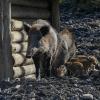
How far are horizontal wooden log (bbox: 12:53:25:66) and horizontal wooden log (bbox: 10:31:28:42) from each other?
0.32 meters

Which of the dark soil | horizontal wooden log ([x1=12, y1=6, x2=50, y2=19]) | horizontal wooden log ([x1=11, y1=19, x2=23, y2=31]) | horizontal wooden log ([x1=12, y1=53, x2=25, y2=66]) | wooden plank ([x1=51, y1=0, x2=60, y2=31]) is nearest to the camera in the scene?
the dark soil

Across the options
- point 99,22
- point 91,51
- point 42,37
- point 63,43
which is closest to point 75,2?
point 99,22

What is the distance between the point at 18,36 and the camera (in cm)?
991

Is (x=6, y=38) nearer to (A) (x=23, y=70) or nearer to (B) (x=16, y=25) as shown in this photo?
(B) (x=16, y=25)

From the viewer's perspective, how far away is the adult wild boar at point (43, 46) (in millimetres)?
8945

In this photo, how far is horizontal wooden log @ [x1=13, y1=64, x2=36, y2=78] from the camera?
9.64 metres

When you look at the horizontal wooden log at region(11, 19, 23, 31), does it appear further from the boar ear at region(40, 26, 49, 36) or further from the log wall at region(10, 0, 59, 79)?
the boar ear at region(40, 26, 49, 36)

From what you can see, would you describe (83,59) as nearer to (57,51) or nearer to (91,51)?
(57,51)

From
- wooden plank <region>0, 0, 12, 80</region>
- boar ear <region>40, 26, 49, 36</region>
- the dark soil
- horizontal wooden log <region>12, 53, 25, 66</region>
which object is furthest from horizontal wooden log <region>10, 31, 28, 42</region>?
the dark soil

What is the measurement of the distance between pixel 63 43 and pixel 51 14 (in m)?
1.47

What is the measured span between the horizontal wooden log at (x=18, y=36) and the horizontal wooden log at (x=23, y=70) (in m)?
0.59

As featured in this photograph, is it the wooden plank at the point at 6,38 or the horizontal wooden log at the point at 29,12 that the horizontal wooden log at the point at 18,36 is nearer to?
the horizontal wooden log at the point at 29,12

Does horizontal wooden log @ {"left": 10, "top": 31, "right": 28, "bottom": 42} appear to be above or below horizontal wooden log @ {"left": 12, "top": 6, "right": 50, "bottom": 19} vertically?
below

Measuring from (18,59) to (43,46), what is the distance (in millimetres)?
845
